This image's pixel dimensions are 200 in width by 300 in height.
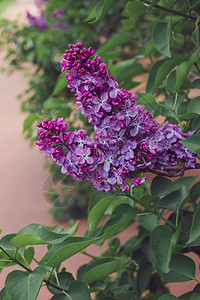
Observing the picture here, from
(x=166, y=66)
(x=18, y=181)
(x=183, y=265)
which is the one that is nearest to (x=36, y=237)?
(x=183, y=265)

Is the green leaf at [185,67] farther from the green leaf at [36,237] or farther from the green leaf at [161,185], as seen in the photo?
the green leaf at [36,237]

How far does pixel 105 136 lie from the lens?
23.3 inches

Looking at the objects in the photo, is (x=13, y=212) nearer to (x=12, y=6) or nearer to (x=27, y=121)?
(x=27, y=121)

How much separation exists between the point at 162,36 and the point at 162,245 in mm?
376

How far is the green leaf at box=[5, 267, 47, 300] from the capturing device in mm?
618

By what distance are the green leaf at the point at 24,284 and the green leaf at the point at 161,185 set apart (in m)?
0.22

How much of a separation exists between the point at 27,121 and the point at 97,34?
2.14 m

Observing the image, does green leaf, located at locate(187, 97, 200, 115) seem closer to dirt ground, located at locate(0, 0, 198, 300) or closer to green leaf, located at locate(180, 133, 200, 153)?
green leaf, located at locate(180, 133, 200, 153)

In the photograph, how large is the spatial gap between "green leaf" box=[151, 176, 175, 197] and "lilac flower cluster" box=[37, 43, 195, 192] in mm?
69

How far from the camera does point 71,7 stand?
3.09m

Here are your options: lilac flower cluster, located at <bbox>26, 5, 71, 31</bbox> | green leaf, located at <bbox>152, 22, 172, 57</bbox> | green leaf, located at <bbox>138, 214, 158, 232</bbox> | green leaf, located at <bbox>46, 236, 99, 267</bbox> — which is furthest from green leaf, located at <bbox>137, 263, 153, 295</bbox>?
lilac flower cluster, located at <bbox>26, 5, 71, 31</bbox>

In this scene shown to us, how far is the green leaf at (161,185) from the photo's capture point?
70 centimetres

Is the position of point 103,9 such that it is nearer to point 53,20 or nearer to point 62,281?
point 62,281

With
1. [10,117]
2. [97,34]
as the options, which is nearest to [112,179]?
[97,34]
